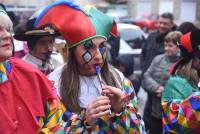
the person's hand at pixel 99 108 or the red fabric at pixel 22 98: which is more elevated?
the red fabric at pixel 22 98

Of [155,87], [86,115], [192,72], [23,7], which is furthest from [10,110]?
[23,7]

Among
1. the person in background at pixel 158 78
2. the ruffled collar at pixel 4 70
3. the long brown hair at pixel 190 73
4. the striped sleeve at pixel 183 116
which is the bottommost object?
the person in background at pixel 158 78

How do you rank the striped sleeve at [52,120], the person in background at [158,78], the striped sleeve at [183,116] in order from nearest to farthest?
the striped sleeve at [52,120]
the striped sleeve at [183,116]
the person in background at [158,78]

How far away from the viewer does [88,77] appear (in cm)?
293

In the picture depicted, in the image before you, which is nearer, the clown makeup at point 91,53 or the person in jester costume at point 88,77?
the person in jester costume at point 88,77

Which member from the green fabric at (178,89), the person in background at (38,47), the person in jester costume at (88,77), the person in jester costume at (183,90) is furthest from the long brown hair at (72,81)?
the person in background at (38,47)

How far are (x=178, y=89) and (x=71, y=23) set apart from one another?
1.10 metres

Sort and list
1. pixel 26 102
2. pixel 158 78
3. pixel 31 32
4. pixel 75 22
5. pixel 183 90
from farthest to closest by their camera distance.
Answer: pixel 158 78 < pixel 31 32 < pixel 183 90 < pixel 75 22 < pixel 26 102

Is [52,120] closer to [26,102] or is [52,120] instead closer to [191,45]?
[26,102]

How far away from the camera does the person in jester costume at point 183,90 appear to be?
3.19m

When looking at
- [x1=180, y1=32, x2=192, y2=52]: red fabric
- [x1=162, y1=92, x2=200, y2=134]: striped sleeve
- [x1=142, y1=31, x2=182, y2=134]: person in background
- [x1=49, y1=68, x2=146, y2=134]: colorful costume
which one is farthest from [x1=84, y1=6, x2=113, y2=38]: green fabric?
[x1=142, y1=31, x2=182, y2=134]: person in background

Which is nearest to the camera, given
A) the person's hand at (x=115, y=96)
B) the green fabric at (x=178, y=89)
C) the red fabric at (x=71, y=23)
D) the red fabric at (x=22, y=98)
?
the red fabric at (x=22, y=98)

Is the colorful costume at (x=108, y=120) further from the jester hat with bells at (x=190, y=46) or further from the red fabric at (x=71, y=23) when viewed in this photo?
the jester hat with bells at (x=190, y=46)

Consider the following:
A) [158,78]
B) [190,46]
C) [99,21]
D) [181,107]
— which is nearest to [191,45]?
[190,46]
